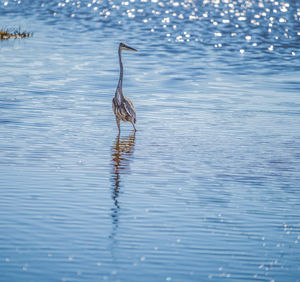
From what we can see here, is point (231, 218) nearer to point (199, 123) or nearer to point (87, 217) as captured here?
point (87, 217)

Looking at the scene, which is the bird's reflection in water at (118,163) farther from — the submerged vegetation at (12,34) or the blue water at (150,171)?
the submerged vegetation at (12,34)

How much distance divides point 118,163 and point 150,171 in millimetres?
816

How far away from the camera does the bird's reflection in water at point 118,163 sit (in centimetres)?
849

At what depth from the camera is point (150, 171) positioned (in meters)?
10.7

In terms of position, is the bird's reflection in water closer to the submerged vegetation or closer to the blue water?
the blue water

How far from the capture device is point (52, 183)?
31.9ft

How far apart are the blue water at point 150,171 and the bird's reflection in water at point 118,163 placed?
35mm

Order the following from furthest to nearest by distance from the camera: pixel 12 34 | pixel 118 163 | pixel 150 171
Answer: pixel 12 34 < pixel 118 163 < pixel 150 171

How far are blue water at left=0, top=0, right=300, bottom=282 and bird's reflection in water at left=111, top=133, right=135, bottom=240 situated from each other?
35 mm

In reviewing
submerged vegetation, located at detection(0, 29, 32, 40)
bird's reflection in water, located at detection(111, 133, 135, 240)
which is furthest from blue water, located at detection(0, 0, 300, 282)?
submerged vegetation, located at detection(0, 29, 32, 40)

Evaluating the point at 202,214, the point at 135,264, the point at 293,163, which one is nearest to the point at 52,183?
the point at 202,214

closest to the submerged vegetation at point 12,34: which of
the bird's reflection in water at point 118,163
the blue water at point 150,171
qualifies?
the blue water at point 150,171

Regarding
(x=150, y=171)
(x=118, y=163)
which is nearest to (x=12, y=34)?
(x=118, y=163)

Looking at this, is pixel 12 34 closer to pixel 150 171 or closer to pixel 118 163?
pixel 118 163
